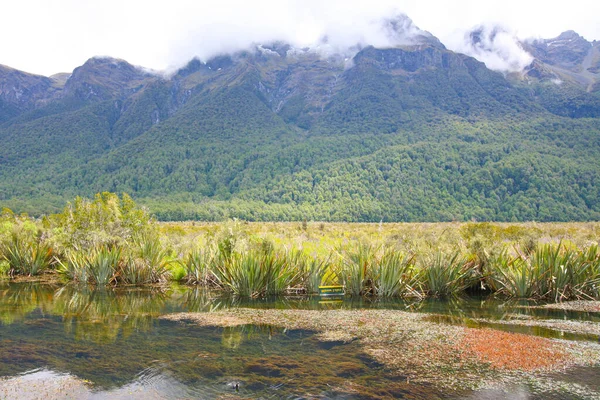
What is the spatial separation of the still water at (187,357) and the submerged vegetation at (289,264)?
168 centimetres

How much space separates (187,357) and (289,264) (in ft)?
22.5

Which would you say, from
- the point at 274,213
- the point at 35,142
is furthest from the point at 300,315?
the point at 35,142

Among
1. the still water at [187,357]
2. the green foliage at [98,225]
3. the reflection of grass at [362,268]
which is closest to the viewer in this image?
the still water at [187,357]

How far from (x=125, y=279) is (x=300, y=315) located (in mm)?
7895

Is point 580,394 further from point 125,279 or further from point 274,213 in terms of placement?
point 274,213

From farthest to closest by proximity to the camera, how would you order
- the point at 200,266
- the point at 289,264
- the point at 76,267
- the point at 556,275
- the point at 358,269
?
the point at 200,266
the point at 76,267
the point at 289,264
the point at 358,269
the point at 556,275

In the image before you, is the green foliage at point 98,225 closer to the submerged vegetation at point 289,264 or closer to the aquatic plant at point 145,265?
the submerged vegetation at point 289,264

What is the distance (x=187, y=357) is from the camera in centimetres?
755

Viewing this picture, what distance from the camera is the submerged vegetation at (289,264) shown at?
13.4 metres

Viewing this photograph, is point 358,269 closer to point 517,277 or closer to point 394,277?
point 394,277

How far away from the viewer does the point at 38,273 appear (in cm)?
1805

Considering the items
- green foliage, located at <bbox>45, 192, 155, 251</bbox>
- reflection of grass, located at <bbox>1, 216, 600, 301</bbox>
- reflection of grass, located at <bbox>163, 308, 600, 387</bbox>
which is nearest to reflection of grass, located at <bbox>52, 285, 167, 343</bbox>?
reflection of grass, located at <bbox>163, 308, 600, 387</bbox>

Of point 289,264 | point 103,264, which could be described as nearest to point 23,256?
point 103,264

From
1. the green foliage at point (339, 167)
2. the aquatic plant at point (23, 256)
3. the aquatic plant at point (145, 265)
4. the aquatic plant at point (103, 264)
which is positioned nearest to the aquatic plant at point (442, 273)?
the aquatic plant at point (145, 265)
